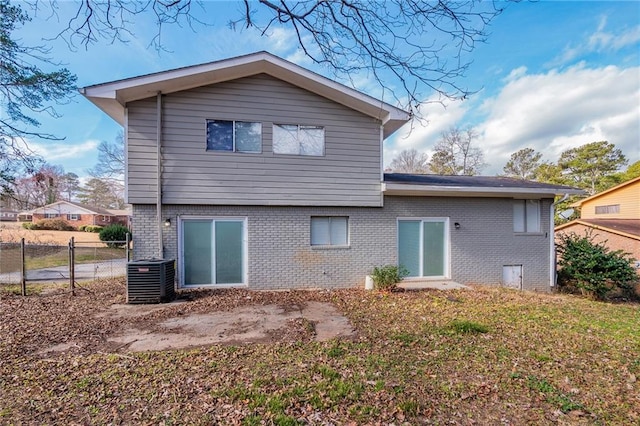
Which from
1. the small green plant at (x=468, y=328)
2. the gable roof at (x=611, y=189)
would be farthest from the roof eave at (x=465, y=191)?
the gable roof at (x=611, y=189)

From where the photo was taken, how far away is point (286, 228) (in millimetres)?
8188

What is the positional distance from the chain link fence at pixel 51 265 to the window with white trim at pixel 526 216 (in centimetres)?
1134

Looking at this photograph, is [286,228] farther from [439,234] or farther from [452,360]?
[452,360]

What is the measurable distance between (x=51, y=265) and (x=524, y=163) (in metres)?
43.9

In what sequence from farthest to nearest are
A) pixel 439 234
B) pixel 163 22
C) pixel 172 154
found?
pixel 439 234
pixel 172 154
pixel 163 22

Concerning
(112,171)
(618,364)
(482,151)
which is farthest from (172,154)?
(482,151)

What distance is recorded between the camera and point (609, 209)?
23234mm

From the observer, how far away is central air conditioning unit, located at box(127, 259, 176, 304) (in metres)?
6.48

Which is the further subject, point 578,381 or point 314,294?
point 314,294

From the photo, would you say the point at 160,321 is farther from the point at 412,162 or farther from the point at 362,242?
the point at 412,162

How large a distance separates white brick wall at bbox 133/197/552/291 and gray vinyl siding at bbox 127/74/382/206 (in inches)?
14.4

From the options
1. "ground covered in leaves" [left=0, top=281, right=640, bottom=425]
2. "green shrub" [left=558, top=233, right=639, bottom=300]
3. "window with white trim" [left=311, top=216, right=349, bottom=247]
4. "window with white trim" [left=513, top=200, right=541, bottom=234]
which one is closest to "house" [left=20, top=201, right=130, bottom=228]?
"window with white trim" [left=311, top=216, right=349, bottom=247]

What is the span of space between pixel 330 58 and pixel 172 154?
5266 millimetres

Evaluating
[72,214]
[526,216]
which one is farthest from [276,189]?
[72,214]
